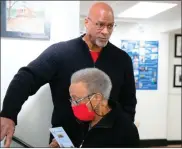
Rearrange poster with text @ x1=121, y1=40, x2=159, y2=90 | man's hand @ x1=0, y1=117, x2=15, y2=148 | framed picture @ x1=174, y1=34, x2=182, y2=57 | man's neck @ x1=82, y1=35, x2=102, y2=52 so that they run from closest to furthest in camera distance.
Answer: man's hand @ x1=0, y1=117, x2=15, y2=148
man's neck @ x1=82, y1=35, x2=102, y2=52
poster with text @ x1=121, y1=40, x2=159, y2=90
framed picture @ x1=174, y1=34, x2=182, y2=57

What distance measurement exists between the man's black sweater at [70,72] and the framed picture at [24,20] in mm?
258

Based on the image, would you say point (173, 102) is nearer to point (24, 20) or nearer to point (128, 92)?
point (128, 92)

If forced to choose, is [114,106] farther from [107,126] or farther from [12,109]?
[12,109]

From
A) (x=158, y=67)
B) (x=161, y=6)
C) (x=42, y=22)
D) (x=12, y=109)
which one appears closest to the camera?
(x=12, y=109)

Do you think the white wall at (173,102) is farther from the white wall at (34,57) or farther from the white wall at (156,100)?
the white wall at (34,57)

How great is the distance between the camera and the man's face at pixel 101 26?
1.20 meters

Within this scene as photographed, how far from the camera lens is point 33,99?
153 cm

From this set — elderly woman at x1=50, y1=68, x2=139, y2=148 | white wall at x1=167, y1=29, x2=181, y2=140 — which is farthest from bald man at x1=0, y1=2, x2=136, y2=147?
white wall at x1=167, y1=29, x2=181, y2=140

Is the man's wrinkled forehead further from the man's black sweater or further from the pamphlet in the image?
the pamphlet

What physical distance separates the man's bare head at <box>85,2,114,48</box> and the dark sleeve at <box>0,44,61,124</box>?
212mm

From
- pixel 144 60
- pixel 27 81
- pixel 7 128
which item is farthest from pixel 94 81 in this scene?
pixel 144 60

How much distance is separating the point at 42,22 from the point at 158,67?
3290 mm

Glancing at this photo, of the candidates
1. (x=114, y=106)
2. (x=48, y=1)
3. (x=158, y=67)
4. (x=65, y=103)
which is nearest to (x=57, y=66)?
(x=65, y=103)

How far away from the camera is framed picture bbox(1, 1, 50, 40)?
1418mm
